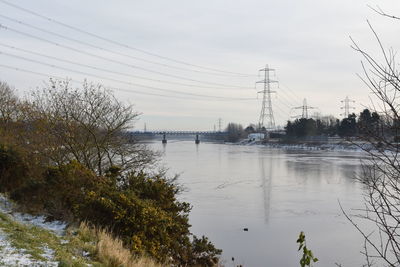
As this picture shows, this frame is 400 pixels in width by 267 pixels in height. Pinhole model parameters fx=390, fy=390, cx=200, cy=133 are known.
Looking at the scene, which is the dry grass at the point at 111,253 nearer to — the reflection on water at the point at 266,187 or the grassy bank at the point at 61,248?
the grassy bank at the point at 61,248

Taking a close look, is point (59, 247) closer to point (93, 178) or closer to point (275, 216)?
point (93, 178)

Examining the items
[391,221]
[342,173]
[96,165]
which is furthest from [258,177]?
[96,165]

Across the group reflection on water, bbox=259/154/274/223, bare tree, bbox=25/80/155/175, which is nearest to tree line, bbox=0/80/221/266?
bare tree, bbox=25/80/155/175

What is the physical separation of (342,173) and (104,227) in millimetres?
25496

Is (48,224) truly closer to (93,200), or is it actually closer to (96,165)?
(93,200)

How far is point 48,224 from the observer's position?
7.73 m

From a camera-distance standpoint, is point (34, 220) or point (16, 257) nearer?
point (16, 257)

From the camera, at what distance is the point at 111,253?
6004 millimetres

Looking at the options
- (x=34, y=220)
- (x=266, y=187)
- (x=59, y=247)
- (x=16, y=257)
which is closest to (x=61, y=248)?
(x=59, y=247)

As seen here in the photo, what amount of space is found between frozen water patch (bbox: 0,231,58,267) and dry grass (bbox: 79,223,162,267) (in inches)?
35.8

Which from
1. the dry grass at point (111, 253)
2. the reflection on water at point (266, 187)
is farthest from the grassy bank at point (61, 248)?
the reflection on water at point (266, 187)

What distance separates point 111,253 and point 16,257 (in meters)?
1.61

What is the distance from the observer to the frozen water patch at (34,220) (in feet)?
24.1

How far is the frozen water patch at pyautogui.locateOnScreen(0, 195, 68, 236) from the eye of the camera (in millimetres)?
7336
